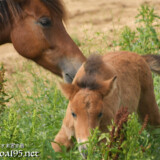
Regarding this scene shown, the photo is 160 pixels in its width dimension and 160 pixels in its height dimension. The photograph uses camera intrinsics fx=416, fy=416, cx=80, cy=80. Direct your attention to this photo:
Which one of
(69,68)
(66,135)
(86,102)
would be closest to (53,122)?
(69,68)

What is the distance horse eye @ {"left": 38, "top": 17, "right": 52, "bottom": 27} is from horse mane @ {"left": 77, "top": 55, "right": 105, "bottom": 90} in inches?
40.4

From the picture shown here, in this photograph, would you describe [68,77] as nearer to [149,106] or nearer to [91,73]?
[91,73]

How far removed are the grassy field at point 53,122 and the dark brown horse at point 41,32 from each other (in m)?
0.32

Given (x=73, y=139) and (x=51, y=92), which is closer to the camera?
(x=73, y=139)

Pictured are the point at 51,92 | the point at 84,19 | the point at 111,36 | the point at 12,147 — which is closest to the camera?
the point at 12,147

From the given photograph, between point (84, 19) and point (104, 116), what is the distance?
18.2 ft

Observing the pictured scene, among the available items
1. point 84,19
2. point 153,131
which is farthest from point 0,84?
point 84,19

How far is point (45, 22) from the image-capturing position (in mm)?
4887

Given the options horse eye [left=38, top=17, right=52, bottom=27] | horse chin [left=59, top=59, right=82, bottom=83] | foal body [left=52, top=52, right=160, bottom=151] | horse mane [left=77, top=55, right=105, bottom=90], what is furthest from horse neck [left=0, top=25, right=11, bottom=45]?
horse mane [left=77, top=55, right=105, bottom=90]

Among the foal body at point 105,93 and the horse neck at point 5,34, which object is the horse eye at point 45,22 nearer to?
the horse neck at point 5,34

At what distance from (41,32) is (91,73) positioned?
117 centimetres

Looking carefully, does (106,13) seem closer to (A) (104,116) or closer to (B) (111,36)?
(B) (111,36)

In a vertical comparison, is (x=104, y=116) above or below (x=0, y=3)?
below

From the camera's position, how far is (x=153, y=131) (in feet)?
15.3
